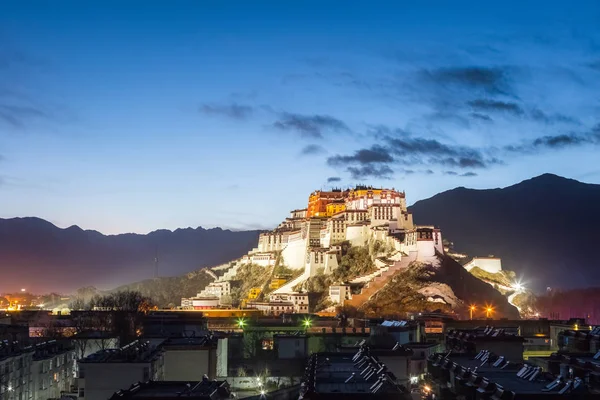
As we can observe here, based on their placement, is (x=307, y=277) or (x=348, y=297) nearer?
(x=348, y=297)

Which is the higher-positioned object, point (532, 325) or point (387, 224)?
point (387, 224)

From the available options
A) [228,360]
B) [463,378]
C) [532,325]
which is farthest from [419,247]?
[463,378]

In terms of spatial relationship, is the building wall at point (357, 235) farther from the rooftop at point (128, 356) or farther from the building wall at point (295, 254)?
the rooftop at point (128, 356)

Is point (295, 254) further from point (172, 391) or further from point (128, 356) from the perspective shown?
point (172, 391)

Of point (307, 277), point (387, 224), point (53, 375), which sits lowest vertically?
point (53, 375)

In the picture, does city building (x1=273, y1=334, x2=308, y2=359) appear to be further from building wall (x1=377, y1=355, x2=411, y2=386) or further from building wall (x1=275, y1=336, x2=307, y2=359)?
building wall (x1=377, y1=355, x2=411, y2=386)

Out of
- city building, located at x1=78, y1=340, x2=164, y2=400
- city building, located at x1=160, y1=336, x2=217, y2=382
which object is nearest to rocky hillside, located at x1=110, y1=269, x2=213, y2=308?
city building, located at x1=160, y1=336, x2=217, y2=382

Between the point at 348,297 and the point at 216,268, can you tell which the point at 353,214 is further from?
the point at 216,268

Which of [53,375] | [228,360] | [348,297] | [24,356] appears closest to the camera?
[24,356]
